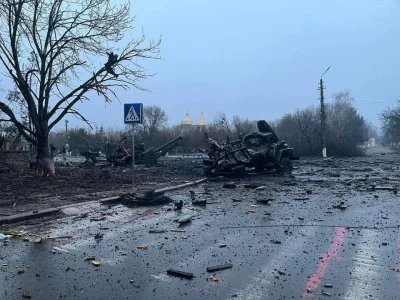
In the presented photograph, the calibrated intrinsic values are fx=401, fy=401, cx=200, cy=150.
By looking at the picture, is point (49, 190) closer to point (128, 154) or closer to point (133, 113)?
point (133, 113)

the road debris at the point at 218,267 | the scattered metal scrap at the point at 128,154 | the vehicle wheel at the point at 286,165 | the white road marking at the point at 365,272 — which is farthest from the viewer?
the scattered metal scrap at the point at 128,154

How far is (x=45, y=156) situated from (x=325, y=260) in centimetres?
1494

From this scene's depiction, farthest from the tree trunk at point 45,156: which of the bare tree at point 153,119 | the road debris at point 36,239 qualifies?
the bare tree at point 153,119

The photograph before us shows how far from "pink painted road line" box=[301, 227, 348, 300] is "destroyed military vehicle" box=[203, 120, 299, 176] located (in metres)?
12.5

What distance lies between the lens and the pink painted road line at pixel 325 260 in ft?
15.3

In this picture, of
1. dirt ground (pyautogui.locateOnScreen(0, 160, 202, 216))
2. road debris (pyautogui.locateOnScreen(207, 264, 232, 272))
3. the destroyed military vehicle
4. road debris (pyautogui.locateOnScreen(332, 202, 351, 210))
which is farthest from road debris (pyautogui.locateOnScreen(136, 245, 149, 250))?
the destroyed military vehicle

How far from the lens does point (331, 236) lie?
7324 mm

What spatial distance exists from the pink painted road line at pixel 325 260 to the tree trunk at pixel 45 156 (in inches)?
540

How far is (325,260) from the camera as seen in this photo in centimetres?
580

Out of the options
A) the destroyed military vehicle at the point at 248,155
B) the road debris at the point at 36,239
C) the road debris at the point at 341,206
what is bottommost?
the road debris at the point at 341,206

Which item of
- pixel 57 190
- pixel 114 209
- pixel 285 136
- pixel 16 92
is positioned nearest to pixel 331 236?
pixel 114 209

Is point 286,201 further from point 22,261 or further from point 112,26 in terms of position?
point 112,26

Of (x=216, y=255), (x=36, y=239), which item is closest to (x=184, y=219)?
(x=216, y=255)

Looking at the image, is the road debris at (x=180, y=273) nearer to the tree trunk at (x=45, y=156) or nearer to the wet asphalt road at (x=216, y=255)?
the wet asphalt road at (x=216, y=255)
